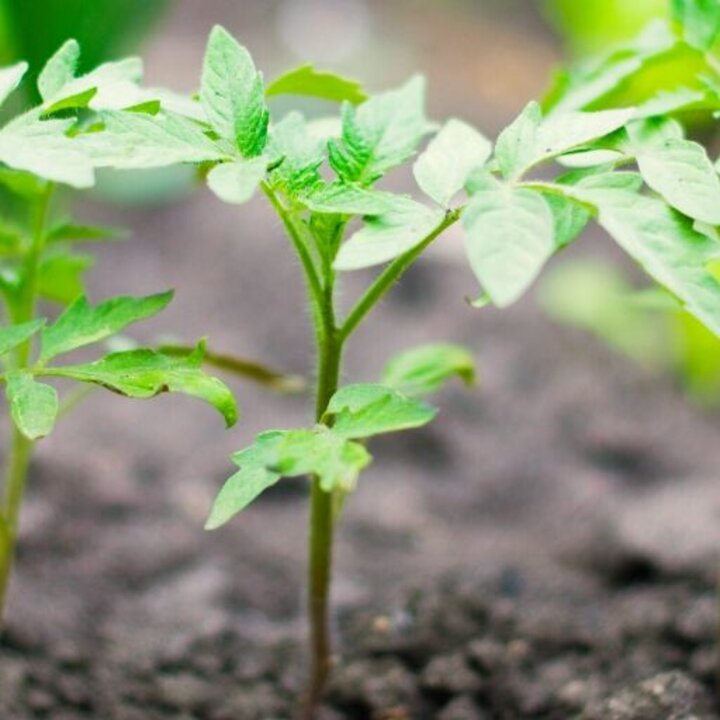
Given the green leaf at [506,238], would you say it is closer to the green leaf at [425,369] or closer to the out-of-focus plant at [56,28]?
the green leaf at [425,369]

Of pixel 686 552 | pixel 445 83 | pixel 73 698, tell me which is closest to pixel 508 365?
pixel 686 552

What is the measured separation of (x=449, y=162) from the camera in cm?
89

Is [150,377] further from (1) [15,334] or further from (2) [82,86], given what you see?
(2) [82,86]

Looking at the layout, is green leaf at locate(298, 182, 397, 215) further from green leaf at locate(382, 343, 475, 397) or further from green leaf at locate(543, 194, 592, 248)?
green leaf at locate(382, 343, 475, 397)

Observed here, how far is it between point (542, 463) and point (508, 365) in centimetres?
34

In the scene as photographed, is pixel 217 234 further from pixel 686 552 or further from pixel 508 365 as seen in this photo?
pixel 686 552

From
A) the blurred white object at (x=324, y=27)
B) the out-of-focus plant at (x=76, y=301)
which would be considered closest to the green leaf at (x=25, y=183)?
the out-of-focus plant at (x=76, y=301)

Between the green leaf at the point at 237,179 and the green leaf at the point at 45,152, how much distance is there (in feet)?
0.27

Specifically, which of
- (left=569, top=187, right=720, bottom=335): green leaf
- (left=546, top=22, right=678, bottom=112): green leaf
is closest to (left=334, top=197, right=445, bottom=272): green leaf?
(left=569, top=187, right=720, bottom=335): green leaf

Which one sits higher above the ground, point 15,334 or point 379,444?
point 15,334

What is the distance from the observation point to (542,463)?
6.44 ft

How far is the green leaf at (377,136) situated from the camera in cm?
92

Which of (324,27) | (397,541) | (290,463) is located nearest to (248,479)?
(290,463)

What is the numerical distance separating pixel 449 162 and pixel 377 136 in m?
A: 0.09
